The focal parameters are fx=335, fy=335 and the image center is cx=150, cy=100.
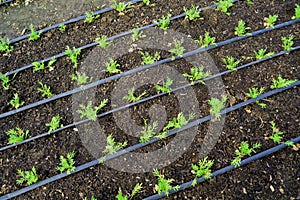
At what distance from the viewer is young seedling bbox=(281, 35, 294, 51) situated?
309 centimetres

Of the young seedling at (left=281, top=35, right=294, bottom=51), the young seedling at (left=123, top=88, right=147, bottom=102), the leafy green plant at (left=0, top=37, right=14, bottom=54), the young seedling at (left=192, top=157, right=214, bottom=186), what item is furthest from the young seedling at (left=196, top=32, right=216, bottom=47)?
the leafy green plant at (left=0, top=37, right=14, bottom=54)

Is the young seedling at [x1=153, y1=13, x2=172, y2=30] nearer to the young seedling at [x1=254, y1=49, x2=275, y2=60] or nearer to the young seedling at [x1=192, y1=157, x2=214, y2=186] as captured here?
the young seedling at [x1=254, y1=49, x2=275, y2=60]

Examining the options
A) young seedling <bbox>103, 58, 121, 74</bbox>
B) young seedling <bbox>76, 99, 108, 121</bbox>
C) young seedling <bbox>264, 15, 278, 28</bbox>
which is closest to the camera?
young seedling <bbox>76, 99, 108, 121</bbox>

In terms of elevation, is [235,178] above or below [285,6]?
below

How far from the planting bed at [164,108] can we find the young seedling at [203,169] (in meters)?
0.04

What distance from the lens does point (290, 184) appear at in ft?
8.05

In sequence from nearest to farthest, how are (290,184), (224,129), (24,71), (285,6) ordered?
1. (290,184)
2. (224,129)
3. (24,71)
4. (285,6)

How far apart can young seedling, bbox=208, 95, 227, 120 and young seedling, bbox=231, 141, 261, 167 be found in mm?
318

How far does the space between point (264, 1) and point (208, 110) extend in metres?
1.46

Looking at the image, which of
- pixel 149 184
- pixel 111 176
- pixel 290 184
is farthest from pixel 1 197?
pixel 290 184

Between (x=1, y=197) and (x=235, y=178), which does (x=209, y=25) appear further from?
(x=1, y=197)

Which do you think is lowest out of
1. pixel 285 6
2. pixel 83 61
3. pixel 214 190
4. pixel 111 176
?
pixel 214 190

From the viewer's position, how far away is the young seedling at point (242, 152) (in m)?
2.55

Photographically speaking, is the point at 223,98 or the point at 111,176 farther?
the point at 223,98
